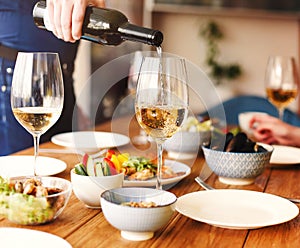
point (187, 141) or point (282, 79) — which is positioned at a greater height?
point (282, 79)

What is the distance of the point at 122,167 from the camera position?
1343 mm

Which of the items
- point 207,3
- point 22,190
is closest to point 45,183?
point 22,190

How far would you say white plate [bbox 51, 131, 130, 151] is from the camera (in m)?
1.74

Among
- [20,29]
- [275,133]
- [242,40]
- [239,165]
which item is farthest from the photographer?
[242,40]

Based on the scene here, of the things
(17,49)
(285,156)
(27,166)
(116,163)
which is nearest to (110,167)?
(116,163)

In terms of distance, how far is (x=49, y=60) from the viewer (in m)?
1.17

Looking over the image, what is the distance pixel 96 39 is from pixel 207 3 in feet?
12.2

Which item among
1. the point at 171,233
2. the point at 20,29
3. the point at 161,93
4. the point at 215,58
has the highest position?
the point at 20,29

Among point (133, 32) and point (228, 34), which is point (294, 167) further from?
point (228, 34)

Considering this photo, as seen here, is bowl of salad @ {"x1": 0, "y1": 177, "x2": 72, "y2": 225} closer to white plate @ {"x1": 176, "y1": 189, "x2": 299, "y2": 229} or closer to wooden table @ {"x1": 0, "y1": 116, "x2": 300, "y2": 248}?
wooden table @ {"x1": 0, "y1": 116, "x2": 300, "y2": 248}

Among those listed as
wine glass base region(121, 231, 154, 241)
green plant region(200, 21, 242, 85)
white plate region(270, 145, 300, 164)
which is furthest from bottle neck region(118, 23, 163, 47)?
green plant region(200, 21, 242, 85)

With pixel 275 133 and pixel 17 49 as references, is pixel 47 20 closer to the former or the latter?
pixel 17 49

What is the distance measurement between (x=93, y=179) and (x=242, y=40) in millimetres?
4151

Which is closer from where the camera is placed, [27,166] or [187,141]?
[27,166]
